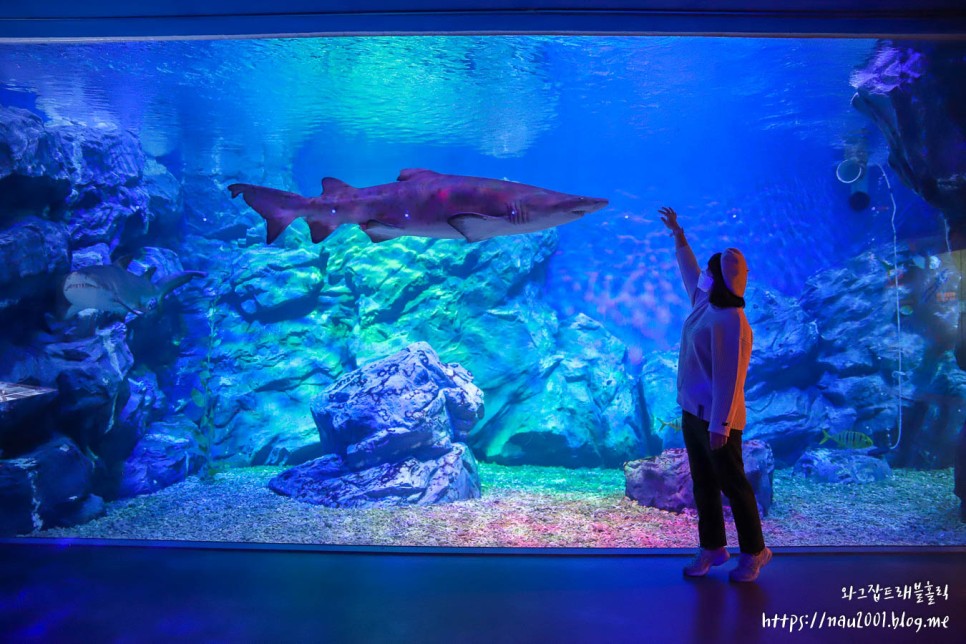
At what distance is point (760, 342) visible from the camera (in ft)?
28.7

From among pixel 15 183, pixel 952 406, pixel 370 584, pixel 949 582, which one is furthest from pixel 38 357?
pixel 952 406

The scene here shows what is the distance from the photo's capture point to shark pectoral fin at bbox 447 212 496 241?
231 cm

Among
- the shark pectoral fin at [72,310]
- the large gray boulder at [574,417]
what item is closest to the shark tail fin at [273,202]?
the shark pectoral fin at [72,310]

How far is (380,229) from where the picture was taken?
103 inches

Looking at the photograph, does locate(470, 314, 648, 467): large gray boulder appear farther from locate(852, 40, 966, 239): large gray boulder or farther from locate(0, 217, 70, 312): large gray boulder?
locate(0, 217, 70, 312): large gray boulder

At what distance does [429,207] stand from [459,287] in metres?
7.09

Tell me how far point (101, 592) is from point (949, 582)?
524 cm

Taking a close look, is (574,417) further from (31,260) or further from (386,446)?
(31,260)

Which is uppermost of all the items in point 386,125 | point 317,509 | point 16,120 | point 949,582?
point 386,125

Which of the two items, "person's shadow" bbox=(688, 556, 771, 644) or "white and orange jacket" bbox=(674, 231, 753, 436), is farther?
"white and orange jacket" bbox=(674, 231, 753, 436)

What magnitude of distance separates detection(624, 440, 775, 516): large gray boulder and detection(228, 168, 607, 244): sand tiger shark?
375cm

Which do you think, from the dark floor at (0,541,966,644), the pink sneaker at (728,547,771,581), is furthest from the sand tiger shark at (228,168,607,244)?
the pink sneaker at (728,547,771,581)

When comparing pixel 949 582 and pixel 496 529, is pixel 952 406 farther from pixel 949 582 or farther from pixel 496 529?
pixel 496 529

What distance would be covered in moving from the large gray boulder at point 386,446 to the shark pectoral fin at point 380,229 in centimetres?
369
